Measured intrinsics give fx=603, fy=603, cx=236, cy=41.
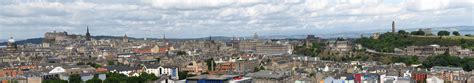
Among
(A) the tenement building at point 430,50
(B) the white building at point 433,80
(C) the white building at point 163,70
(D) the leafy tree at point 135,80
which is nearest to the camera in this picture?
(B) the white building at point 433,80

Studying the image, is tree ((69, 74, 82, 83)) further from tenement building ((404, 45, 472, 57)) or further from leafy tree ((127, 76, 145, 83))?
tenement building ((404, 45, 472, 57))

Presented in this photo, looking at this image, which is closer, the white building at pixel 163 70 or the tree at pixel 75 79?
the tree at pixel 75 79

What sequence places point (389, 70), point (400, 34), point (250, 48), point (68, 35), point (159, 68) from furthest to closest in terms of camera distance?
point (68, 35)
point (250, 48)
point (400, 34)
point (159, 68)
point (389, 70)

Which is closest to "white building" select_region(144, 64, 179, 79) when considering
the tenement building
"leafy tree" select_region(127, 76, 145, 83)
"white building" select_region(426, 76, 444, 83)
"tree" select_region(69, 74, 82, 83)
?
"leafy tree" select_region(127, 76, 145, 83)

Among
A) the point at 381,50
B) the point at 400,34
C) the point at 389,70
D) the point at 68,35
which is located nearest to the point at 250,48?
the point at 400,34

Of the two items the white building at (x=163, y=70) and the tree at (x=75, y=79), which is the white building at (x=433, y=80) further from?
the tree at (x=75, y=79)

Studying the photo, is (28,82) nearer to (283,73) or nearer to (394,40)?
(283,73)

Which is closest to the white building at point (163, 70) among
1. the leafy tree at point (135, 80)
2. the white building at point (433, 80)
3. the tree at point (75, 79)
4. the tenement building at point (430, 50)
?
the leafy tree at point (135, 80)

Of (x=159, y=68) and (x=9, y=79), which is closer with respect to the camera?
(x=9, y=79)

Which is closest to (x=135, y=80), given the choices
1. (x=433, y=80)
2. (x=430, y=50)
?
(x=433, y=80)

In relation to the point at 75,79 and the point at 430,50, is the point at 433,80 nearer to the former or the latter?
the point at 75,79

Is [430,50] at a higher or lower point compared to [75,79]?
lower
